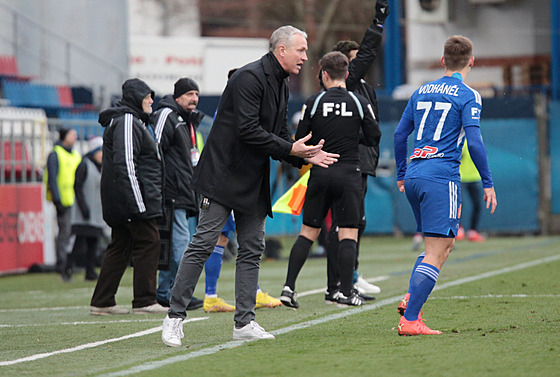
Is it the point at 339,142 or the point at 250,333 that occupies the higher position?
the point at 339,142

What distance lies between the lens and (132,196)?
28.1 ft

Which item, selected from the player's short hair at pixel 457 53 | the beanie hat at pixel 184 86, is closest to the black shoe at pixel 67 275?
the beanie hat at pixel 184 86

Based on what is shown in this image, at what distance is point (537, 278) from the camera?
10273 millimetres

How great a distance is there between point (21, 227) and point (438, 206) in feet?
30.4

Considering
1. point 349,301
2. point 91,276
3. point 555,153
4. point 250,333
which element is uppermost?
point 555,153

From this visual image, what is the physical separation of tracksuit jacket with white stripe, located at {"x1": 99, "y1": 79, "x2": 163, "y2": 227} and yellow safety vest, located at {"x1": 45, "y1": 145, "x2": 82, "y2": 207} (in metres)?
5.21

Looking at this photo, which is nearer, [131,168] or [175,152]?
[131,168]

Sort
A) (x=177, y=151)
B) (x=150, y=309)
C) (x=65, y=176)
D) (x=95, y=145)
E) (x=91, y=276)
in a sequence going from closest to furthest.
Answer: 1. (x=150, y=309)
2. (x=177, y=151)
3. (x=91, y=276)
4. (x=95, y=145)
5. (x=65, y=176)

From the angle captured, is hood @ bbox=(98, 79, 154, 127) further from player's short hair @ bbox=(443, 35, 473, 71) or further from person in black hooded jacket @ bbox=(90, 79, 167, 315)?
player's short hair @ bbox=(443, 35, 473, 71)

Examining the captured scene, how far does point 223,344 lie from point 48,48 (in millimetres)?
23917

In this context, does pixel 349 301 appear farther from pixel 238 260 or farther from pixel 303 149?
pixel 303 149

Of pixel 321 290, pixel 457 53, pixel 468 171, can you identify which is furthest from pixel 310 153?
pixel 468 171

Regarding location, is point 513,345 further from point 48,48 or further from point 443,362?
point 48,48

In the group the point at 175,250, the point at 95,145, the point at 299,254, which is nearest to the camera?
the point at 299,254
